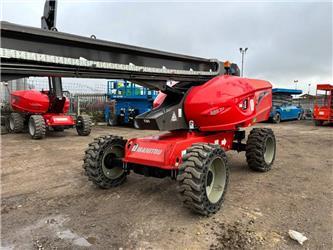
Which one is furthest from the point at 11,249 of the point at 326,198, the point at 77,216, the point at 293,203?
the point at 326,198

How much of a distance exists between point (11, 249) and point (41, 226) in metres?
0.53

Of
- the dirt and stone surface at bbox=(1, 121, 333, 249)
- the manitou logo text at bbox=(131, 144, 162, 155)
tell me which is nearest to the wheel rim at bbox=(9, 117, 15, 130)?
the dirt and stone surface at bbox=(1, 121, 333, 249)

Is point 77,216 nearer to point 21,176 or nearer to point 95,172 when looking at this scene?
point 95,172

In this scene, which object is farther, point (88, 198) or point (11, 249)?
point (88, 198)

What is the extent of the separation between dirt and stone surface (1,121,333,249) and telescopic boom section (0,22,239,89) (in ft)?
5.66

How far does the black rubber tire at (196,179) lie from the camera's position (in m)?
3.65

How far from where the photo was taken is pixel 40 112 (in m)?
11.8

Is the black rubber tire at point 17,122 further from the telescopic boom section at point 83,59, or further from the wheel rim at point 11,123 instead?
the telescopic boom section at point 83,59

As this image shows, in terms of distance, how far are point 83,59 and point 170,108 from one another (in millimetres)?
1658

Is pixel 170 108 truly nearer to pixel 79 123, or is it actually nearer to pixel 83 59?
pixel 83 59

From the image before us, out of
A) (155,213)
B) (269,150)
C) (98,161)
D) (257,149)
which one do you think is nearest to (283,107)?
(269,150)

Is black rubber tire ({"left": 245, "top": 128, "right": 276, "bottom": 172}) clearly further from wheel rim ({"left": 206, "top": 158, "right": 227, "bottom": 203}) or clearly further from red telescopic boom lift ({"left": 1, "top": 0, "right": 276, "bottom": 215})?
wheel rim ({"left": 206, "top": 158, "right": 227, "bottom": 203})

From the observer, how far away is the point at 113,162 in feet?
16.2

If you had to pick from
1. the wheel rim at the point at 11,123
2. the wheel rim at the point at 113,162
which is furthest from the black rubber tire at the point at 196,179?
the wheel rim at the point at 11,123
